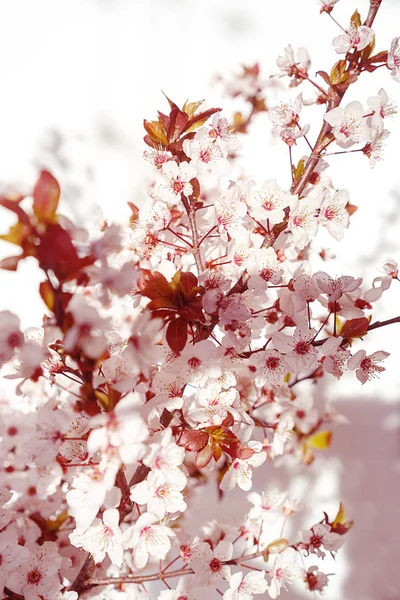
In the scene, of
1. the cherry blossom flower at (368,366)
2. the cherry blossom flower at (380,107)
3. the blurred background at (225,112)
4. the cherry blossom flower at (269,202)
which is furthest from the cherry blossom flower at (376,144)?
the blurred background at (225,112)

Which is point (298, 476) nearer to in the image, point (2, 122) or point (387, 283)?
point (387, 283)

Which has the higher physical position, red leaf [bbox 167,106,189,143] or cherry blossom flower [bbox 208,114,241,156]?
cherry blossom flower [bbox 208,114,241,156]

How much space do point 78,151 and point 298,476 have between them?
79cm

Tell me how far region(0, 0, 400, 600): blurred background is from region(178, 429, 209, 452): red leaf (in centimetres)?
60

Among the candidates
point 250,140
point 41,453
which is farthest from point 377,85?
point 41,453

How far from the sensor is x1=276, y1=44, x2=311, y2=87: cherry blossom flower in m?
0.65

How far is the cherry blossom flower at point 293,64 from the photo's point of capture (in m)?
0.65

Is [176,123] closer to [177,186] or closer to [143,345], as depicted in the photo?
[177,186]

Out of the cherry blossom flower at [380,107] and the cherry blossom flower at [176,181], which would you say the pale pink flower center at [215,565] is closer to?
the cherry blossom flower at [176,181]

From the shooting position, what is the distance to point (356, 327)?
0.57 metres

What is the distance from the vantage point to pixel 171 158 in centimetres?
59

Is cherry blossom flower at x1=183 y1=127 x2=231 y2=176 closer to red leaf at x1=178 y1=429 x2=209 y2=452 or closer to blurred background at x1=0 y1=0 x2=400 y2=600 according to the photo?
red leaf at x1=178 y1=429 x2=209 y2=452

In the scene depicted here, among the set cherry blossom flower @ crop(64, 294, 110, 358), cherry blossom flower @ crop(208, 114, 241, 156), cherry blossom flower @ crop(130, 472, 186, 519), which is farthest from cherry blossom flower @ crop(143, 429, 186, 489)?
cherry blossom flower @ crop(208, 114, 241, 156)

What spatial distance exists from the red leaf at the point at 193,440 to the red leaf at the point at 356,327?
7.4 inches
